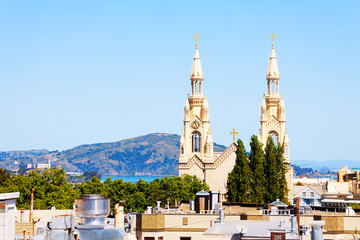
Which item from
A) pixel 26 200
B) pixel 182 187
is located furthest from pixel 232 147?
pixel 26 200

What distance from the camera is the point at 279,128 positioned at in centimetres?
14400

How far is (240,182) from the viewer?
110812 mm

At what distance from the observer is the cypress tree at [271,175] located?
111 m

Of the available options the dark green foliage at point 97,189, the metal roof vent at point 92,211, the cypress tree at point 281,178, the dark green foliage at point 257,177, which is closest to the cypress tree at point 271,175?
the dark green foliage at point 257,177

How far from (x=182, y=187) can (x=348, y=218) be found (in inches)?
2896

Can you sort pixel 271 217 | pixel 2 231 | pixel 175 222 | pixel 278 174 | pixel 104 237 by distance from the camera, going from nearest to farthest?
pixel 104 237
pixel 2 231
pixel 271 217
pixel 175 222
pixel 278 174

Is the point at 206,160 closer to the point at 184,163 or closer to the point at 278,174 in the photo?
the point at 184,163

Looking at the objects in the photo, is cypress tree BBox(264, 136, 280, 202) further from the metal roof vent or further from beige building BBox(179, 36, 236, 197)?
the metal roof vent

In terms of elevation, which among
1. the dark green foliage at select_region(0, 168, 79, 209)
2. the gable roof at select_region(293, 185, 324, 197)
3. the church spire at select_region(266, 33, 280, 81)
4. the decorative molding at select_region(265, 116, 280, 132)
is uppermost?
the church spire at select_region(266, 33, 280, 81)

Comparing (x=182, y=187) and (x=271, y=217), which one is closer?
(x=271, y=217)

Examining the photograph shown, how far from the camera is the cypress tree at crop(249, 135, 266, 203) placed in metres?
110

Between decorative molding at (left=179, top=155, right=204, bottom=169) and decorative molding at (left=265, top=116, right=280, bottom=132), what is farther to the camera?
decorative molding at (left=265, top=116, right=280, bottom=132)

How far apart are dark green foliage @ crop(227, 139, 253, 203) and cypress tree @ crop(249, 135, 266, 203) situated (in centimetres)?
70

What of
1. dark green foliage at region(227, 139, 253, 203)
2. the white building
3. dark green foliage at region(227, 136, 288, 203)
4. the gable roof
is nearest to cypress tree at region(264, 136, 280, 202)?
dark green foliage at region(227, 136, 288, 203)
